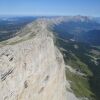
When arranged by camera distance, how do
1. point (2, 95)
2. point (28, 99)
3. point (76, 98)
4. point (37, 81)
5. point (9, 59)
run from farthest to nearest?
point (76, 98) < point (37, 81) < point (28, 99) < point (9, 59) < point (2, 95)

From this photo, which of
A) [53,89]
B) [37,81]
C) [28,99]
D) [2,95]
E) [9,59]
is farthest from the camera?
[53,89]

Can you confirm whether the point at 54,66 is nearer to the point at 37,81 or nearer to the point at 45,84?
the point at 45,84


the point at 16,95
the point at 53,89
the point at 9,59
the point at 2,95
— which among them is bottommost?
the point at 53,89

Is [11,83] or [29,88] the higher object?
[11,83]

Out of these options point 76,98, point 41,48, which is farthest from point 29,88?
point 76,98

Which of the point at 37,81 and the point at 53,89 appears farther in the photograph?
the point at 53,89

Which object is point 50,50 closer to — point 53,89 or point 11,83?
point 53,89
